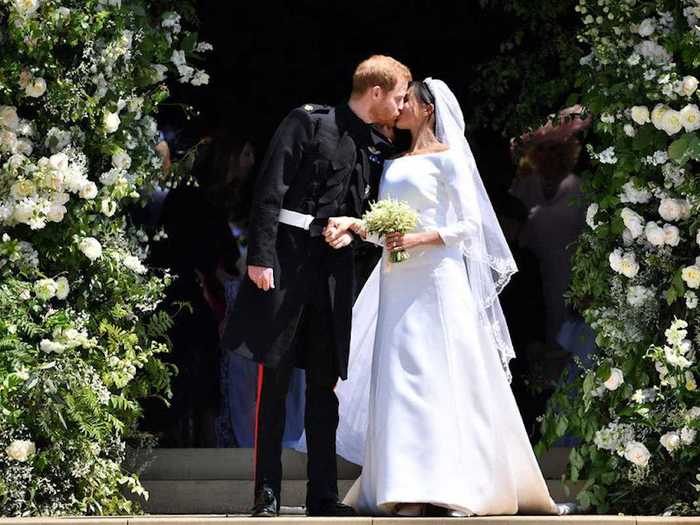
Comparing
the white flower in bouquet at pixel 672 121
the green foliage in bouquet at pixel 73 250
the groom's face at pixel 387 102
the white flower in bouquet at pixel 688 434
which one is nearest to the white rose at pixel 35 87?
the green foliage in bouquet at pixel 73 250

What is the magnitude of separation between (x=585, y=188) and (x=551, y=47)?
4.47 ft

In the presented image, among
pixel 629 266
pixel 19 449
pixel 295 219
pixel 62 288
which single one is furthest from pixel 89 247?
pixel 629 266

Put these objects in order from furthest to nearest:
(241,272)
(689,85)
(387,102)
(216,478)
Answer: (241,272) < (216,478) < (689,85) < (387,102)

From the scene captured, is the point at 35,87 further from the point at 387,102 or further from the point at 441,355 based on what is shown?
the point at 441,355

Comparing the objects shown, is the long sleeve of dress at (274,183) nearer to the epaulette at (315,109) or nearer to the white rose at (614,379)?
the epaulette at (315,109)

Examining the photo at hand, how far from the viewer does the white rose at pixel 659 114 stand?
6848mm

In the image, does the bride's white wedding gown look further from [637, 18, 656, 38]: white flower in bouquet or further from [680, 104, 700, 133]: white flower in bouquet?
[637, 18, 656, 38]: white flower in bouquet

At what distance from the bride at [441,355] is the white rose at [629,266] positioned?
677 mm

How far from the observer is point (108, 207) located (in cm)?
696

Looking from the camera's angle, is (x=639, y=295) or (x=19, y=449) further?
(x=639, y=295)

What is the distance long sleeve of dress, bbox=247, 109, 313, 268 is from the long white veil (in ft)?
2.15

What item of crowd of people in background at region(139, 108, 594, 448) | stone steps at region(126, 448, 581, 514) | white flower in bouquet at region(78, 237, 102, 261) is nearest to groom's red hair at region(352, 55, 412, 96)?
white flower in bouquet at region(78, 237, 102, 261)

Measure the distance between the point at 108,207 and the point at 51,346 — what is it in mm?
778

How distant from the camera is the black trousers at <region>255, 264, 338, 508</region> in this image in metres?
6.29
